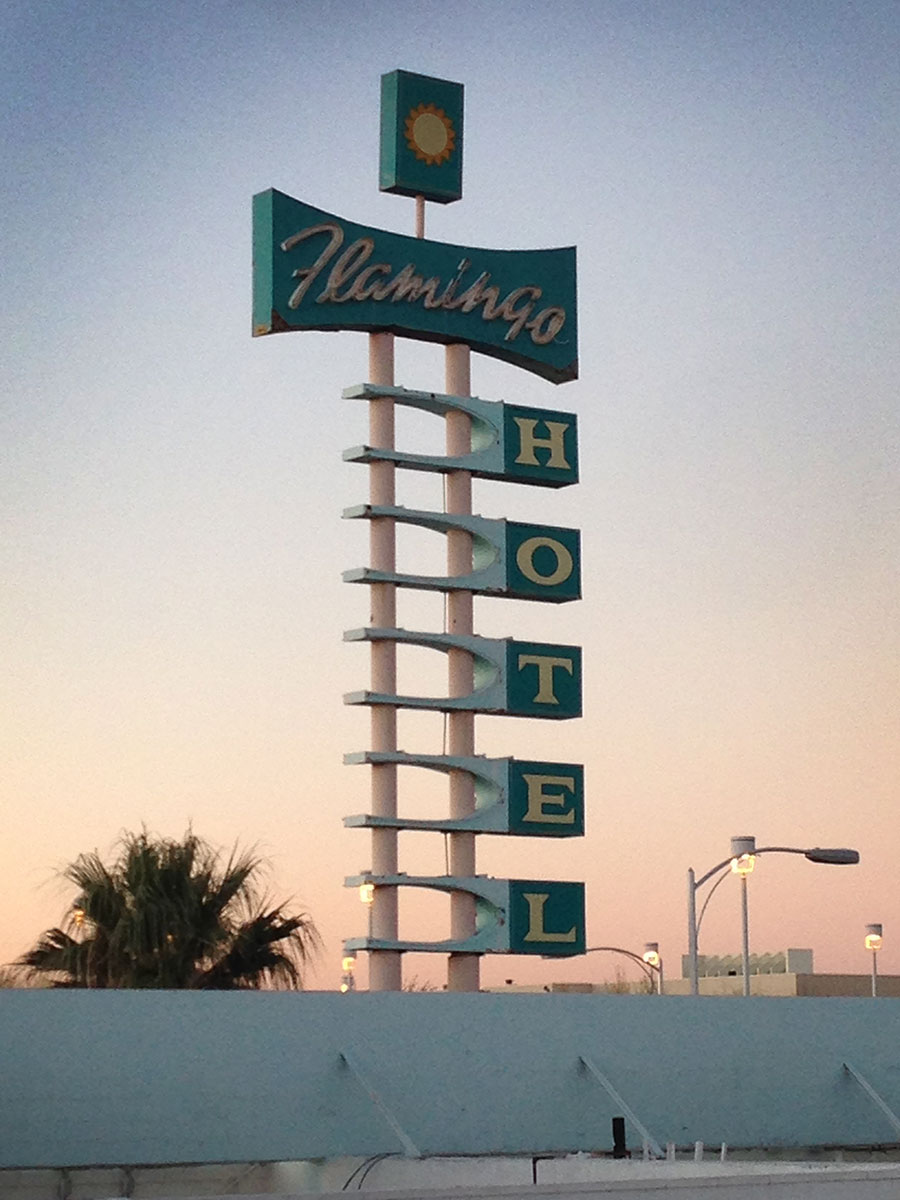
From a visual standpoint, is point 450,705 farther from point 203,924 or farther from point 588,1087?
point 588,1087

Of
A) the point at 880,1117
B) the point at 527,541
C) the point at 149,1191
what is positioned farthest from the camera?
the point at 527,541

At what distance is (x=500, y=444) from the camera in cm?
3806

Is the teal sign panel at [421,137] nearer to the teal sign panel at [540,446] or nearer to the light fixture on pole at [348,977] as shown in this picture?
the teal sign panel at [540,446]

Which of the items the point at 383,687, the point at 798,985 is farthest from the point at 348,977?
the point at 383,687

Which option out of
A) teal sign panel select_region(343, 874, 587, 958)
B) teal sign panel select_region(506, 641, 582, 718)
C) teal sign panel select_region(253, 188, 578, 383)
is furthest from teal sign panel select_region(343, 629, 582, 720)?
teal sign panel select_region(253, 188, 578, 383)

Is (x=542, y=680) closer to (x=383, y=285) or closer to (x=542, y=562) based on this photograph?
(x=542, y=562)

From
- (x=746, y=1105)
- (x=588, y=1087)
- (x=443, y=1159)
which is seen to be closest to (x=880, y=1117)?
(x=746, y=1105)

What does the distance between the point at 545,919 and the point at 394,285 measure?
37.1ft

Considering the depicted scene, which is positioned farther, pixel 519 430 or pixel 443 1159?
pixel 519 430

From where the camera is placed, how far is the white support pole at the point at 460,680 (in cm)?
3669

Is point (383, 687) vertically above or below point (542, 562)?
below

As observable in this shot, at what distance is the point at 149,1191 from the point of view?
26625mm

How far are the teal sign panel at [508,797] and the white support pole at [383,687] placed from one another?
0.29 m

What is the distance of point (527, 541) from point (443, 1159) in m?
13.5
